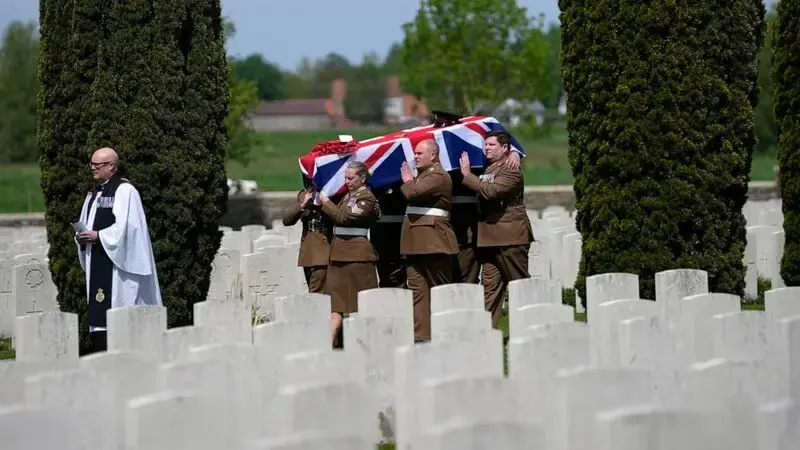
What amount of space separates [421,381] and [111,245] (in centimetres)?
444

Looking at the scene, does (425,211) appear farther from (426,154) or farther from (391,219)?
(391,219)

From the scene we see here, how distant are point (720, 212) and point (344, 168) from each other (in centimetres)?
288

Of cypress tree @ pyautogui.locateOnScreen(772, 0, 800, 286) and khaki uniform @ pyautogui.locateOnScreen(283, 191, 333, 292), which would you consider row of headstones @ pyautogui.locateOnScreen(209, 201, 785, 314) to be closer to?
cypress tree @ pyautogui.locateOnScreen(772, 0, 800, 286)

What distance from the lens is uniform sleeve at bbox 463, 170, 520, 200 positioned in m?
10.0

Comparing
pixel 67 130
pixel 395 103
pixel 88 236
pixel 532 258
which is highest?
pixel 395 103

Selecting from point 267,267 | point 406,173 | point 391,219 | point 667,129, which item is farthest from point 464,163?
point 267,267

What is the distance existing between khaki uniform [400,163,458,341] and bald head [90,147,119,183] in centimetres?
184

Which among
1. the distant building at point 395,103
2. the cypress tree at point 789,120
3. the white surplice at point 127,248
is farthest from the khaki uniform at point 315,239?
the distant building at point 395,103

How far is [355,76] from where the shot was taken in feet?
285

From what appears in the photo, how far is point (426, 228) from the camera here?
9875mm

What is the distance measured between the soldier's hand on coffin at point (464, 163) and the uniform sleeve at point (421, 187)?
36 centimetres

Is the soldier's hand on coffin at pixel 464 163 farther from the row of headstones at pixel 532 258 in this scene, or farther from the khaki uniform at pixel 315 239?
the row of headstones at pixel 532 258

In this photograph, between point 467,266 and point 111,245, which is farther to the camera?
point 467,266

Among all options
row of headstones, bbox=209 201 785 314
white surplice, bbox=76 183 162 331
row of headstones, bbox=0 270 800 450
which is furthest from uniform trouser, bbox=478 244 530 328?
row of headstones, bbox=0 270 800 450
